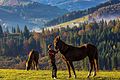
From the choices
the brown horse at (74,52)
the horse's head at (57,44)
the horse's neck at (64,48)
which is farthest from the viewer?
the horse's neck at (64,48)

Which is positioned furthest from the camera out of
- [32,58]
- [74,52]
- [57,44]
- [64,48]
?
[32,58]

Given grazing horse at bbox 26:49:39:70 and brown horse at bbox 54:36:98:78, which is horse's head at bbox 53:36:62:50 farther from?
grazing horse at bbox 26:49:39:70

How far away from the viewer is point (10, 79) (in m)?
33.4

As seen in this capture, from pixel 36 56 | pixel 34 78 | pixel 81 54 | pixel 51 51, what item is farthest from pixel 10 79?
pixel 36 56

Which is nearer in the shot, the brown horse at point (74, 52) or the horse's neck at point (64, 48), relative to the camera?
the brown horse at point (74, 52)

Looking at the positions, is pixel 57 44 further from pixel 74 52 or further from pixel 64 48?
pixel 74 52

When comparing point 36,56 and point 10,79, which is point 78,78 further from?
point 36,56

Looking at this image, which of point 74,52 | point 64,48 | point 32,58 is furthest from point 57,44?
point 32,58

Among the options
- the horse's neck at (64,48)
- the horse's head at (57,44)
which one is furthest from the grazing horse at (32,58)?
the horse's head at (57,44)

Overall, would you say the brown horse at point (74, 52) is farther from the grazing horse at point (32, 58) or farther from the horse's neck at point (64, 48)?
the grazing horse at point (32, 58)

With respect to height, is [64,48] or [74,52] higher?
[64,48]

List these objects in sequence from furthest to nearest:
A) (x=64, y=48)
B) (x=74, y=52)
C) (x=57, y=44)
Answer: (x=74, y=52)
(x=64, y=48)
(x=57, y=44)

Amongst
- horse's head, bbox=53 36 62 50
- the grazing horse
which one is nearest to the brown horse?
horse's head, bbox=53 36 62 50

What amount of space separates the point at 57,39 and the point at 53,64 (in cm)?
296
